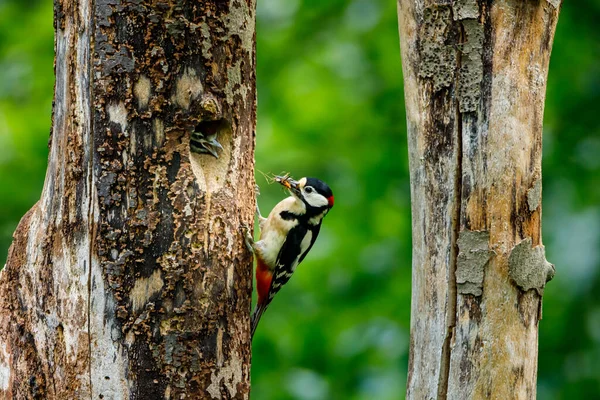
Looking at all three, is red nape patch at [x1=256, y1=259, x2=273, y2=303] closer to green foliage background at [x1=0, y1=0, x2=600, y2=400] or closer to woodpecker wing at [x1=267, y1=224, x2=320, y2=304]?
woodpecker wing at [x1=267, y1=224, x2=320, y2=304]

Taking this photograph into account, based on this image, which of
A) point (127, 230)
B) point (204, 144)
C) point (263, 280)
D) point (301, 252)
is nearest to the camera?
point (127, 230)

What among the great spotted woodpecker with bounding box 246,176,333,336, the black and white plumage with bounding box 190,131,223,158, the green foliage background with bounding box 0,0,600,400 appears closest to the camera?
the black and white plumage with bounding box 190,131,223,158

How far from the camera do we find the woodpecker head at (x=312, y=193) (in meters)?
5.09

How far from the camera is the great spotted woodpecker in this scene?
15.9ft

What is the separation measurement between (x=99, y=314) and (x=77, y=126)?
0.78 metres

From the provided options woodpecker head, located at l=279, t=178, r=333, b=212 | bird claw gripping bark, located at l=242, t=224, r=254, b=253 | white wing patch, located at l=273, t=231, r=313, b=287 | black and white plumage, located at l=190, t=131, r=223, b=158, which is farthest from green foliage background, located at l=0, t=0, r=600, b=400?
black and white plumage, located at l=190, t=131, r=223, b=158

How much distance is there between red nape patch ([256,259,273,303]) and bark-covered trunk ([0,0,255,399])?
1.27 metres

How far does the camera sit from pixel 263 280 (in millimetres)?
4969

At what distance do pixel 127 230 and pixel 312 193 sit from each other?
1.89 meters

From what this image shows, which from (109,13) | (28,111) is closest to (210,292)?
(109,13)

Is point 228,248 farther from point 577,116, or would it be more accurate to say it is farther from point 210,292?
point 577,116

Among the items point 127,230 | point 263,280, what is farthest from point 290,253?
point 127,230

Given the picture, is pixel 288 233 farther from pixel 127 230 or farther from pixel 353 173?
pixel 353 173

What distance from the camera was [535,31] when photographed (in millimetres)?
3109
